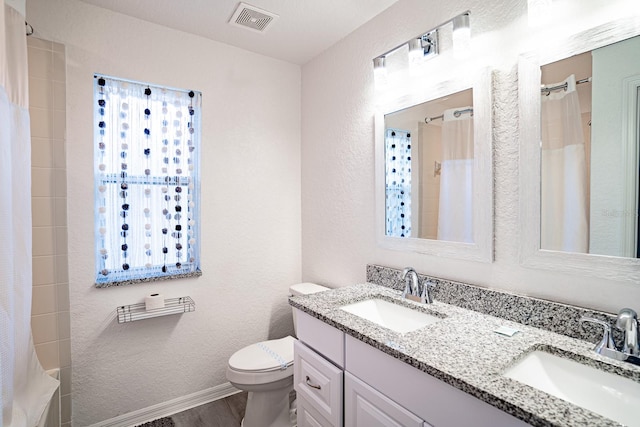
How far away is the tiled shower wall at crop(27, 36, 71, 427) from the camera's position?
1679mm

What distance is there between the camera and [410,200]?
1.73 meters

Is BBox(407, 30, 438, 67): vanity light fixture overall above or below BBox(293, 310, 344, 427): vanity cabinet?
above

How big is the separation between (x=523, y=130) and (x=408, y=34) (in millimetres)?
830

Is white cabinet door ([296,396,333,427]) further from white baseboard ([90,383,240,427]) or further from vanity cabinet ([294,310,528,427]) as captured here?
white baseboard ([90,383,240,427])

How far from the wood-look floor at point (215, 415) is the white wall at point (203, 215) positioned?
0.13 m

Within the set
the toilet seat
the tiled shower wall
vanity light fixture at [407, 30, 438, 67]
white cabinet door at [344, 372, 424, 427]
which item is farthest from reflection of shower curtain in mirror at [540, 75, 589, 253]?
the tiled shower wall

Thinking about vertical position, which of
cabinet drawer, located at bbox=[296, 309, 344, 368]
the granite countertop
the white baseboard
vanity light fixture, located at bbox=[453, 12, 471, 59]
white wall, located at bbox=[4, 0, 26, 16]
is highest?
white wall, located at bbox=[4, 0, 26, 16]

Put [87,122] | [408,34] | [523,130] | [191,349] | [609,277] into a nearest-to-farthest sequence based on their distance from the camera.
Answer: [609,277]
[523,130]
[408,34]
[87,122]
[191,349]

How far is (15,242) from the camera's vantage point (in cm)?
125

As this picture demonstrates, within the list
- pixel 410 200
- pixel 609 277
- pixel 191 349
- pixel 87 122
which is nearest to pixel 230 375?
pixel 191 349

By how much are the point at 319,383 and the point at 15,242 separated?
4.34ft

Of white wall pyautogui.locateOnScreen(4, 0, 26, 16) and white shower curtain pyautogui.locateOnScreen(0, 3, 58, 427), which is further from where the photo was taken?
white wall pyautogui.locateOnScreen(4, 0, 26, 16)

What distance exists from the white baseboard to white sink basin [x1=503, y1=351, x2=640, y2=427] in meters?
1.94

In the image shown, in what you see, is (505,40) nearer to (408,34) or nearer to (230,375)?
(408,34)
